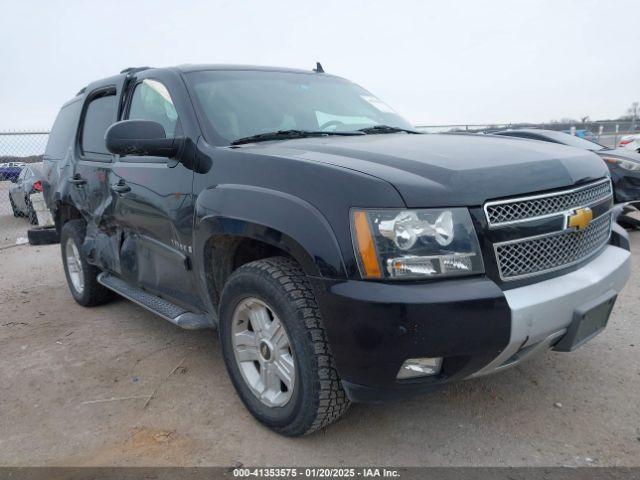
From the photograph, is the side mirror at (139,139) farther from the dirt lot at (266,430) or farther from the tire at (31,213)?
the tire at (31,213)

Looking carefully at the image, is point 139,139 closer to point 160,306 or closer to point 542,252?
point 160,306

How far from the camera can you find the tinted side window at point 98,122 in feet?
13.3

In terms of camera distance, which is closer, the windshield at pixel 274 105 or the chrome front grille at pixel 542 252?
the chrome front grille at pixel 542 252

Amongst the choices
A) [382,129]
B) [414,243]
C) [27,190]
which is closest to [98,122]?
[382,129]

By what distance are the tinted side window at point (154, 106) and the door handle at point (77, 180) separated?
839 mm

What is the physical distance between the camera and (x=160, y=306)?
3398mm

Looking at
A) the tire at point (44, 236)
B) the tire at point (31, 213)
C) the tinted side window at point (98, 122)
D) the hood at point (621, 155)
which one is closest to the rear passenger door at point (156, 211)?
the tinted side window at point (98, 122)

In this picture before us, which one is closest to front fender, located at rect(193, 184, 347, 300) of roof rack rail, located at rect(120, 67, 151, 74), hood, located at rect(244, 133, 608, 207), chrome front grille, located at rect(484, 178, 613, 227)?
hood, located at rect(244, 133, 608, 207)

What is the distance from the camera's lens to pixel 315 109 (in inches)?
136

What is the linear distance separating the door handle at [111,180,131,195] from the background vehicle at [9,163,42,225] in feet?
27.2

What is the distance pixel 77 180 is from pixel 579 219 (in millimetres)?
3778

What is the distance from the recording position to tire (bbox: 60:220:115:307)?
464cm

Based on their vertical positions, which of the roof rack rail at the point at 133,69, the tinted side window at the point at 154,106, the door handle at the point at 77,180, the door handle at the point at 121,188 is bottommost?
the door handle at the point at 77,180

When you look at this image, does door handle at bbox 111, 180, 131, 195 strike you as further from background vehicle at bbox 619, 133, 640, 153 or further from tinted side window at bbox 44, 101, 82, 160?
background vehicle at bbox 619, 133, 640, 153
